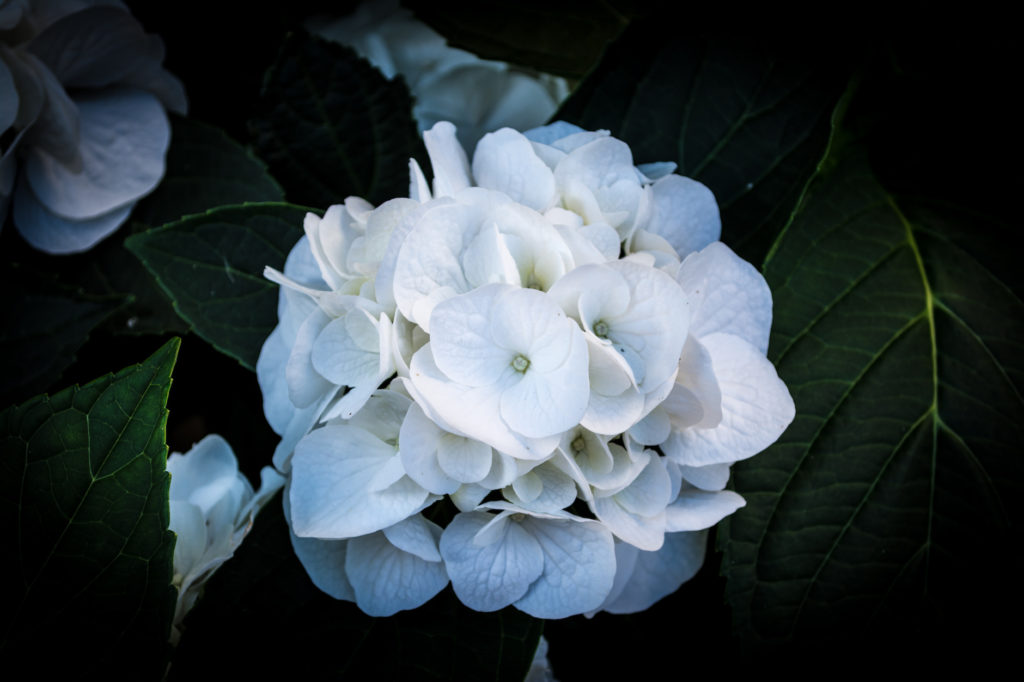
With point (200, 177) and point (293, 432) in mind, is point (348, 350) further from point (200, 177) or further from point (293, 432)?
point (200, 177)

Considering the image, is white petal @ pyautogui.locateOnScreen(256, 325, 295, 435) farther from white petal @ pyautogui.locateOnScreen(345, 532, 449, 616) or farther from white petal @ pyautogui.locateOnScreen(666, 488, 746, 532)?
white petal @ pyautogui.locateOnScreen(666, 488, 746, 532)

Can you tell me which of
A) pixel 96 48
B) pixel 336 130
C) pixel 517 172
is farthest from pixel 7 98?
pixel 517 172

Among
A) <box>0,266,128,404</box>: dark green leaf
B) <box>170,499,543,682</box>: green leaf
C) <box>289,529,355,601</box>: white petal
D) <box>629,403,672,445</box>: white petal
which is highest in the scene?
<box>629,403,672,445</box>: white petal

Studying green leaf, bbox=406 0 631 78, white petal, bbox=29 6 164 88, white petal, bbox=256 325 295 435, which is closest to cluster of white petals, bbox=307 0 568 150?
green leaf, bbox=406 0 631 78

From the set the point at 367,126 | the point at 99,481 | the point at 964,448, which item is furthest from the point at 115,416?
the point at 964,448

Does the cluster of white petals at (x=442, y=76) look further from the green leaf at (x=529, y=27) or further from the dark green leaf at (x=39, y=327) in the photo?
the dark green leaf at (x=39, y=327)

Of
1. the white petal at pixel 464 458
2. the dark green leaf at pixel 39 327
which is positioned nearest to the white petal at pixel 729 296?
the white petal at pixel 464 458
